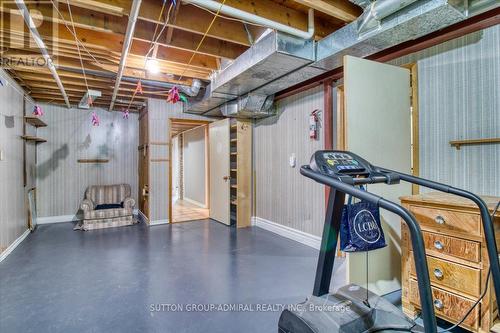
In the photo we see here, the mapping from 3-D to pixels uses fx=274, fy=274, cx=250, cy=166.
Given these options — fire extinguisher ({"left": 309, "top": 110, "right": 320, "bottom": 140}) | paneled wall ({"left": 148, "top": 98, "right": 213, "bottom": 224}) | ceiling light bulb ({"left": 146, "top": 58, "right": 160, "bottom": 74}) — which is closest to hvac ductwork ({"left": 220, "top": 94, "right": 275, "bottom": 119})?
fire extinguisher ({"left": 309, "top": 110, "right": 320, "bottom": 140})

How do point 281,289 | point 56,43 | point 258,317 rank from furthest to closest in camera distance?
point 56,43
point 281,289
point 258,317

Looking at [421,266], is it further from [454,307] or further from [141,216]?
[141,216]

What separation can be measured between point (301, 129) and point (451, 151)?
2.06m

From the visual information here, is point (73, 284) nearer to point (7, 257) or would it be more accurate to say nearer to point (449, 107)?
point (7, 257)

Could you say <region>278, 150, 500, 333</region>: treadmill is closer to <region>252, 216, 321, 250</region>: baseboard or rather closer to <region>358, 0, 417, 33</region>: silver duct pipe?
<region>358, 0, 417, 33</region>: silver duct pipe

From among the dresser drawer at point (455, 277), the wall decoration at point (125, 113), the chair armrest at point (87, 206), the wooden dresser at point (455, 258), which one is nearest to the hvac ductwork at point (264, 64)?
the wooden dresser at point (455, 258)

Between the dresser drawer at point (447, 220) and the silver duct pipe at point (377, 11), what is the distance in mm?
1467

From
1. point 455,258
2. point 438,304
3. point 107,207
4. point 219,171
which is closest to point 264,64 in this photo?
point 455,258

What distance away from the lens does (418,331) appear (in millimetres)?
1575

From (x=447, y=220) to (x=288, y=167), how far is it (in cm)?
272

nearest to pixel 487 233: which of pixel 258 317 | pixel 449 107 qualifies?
pixel 449 107

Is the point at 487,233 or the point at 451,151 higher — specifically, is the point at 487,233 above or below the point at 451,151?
below

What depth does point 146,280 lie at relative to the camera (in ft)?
9.36

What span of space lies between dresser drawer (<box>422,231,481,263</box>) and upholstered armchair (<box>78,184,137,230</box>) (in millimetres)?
5043
